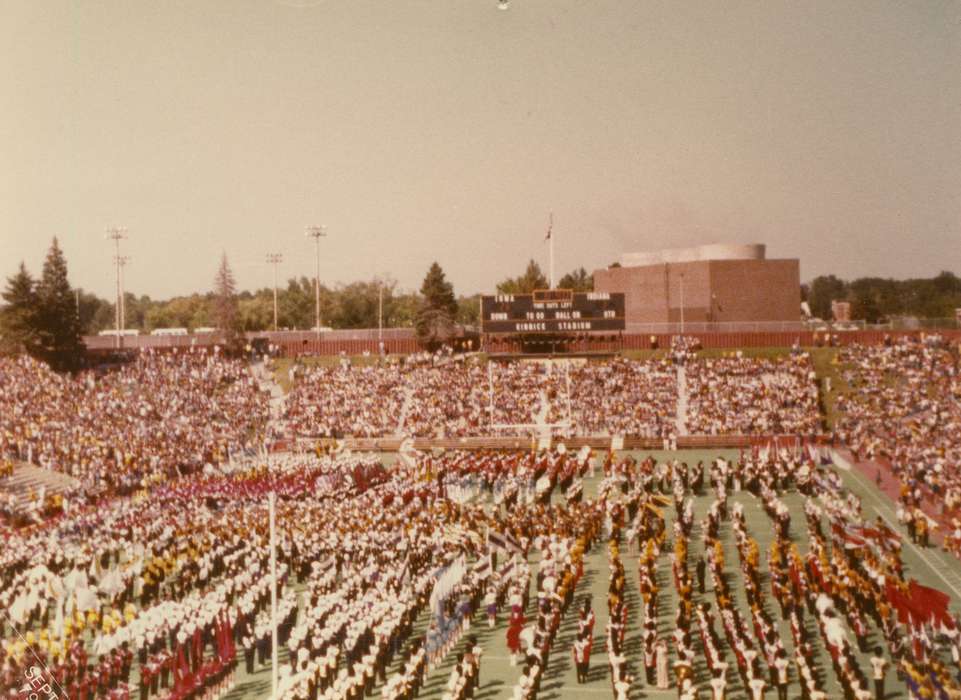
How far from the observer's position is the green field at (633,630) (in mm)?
12750

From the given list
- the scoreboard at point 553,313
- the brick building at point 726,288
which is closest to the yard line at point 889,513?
the scoreboard at point 553,313

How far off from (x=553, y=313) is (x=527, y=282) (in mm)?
36061

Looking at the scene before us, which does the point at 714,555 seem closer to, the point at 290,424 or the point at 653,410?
the point at 653,410

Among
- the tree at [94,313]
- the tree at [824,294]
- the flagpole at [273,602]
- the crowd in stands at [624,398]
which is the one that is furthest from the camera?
the tree at [824,294]

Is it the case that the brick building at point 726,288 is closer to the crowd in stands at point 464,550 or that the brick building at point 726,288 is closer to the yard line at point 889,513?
the crowd in stands at point 464,550

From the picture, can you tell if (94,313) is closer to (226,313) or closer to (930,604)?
(226,313)

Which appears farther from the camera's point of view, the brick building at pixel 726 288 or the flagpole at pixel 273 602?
the brick building at pixel 726 288

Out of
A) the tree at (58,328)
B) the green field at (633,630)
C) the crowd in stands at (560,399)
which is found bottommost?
the green field at (633,630)

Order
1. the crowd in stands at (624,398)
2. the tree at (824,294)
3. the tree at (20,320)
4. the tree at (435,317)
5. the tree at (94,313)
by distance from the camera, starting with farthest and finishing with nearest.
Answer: the tree at (824,294) → the tree at (94,313) → the tree at (435,317) → the tree at (20,320) → the crowd in stands at (624,398)

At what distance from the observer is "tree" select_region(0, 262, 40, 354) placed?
38844mm

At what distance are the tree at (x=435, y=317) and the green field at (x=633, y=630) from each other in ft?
79.2

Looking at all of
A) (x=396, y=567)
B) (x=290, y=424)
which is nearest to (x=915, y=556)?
(x=396, y=567)

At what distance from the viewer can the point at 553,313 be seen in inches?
1340

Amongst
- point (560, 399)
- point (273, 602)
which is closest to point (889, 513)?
point (560, 399)
